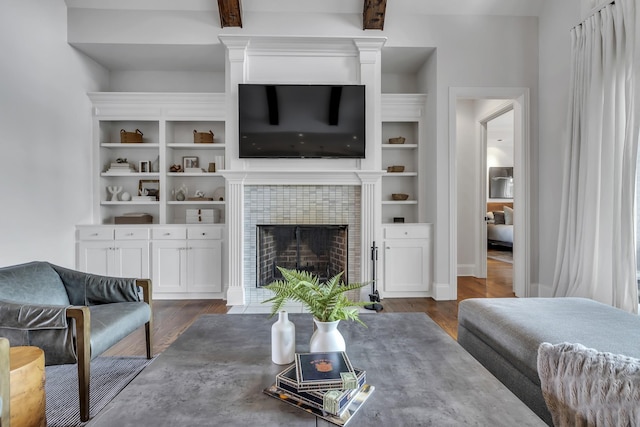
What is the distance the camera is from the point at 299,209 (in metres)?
3.78

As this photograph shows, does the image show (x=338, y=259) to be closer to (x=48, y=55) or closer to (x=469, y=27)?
(x=469, y=27)

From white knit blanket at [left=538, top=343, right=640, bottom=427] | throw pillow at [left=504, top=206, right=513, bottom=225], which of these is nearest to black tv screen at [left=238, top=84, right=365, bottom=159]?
white knit blanket at [left=538, top=343, right=640, bottom=427]

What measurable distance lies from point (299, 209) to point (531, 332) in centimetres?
263

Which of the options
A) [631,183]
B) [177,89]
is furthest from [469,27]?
[177,89]

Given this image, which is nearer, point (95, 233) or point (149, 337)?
point (149, 337)

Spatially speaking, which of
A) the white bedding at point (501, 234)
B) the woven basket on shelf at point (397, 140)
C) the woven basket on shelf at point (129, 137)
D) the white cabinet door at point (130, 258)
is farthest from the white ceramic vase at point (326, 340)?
the white bedding at point (501, 234)

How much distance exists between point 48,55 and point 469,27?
4338mm

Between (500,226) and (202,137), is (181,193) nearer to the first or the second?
(202,137)

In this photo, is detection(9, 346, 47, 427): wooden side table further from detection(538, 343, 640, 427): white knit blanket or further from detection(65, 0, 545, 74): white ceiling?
detection(65, 0, 545, 74): white ceiling

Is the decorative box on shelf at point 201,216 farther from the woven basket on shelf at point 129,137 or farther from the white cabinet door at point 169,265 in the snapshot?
the woven basket on shelf at point 129,137

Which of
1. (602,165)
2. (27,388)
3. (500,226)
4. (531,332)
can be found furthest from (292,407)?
(500,226)

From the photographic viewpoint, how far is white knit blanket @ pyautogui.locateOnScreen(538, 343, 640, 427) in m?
0.78

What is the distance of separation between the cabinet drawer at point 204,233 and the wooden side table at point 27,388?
7.60ft

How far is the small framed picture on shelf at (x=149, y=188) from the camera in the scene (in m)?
4.27
